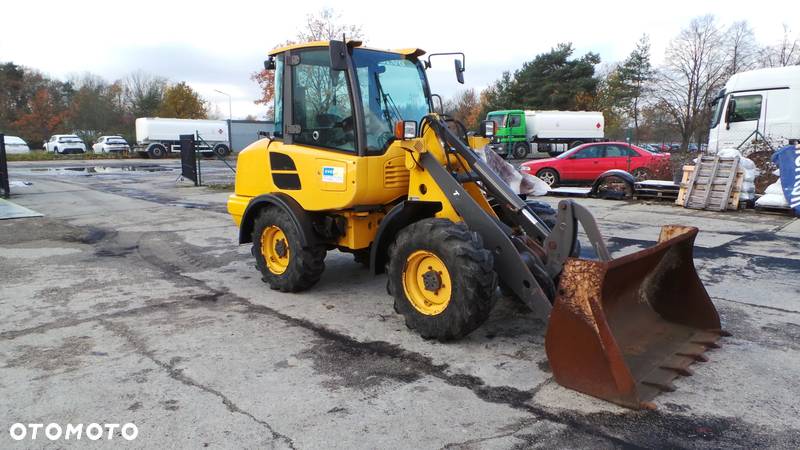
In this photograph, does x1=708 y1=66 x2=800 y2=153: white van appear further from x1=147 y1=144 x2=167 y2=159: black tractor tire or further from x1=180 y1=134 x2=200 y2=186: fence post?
x1=147 y1=144 x2=167 y2=159: black tractor tire

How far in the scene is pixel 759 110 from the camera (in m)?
15.4

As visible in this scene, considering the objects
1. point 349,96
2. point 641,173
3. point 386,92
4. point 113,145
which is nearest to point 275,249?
point 349,96

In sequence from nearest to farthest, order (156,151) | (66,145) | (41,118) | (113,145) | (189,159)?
(189,159)
(156,151)
(113,145)
(66,145)
(41,118)

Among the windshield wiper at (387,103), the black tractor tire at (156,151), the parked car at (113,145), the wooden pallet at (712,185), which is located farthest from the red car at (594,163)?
the parked car at (113,145)

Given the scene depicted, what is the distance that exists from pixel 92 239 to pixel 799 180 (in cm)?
1325

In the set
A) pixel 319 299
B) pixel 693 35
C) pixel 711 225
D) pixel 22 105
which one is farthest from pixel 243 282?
pixel 22 105

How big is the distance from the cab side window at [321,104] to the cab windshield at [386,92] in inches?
7.4

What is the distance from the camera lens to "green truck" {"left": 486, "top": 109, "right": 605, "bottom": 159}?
1328 inches

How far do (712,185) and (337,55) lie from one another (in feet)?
34.6

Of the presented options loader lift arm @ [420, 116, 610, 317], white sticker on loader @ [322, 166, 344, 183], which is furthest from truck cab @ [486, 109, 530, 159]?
loader lift arm @ [420, 116, 610, 317]

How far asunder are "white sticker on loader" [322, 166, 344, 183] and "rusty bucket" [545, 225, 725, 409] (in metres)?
2.35

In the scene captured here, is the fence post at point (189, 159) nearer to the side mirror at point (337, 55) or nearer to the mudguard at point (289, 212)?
the mudguard at point (289, 212)

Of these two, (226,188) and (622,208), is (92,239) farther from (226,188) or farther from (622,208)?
(622,208)

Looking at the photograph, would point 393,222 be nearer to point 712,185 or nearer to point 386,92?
point 386,92
